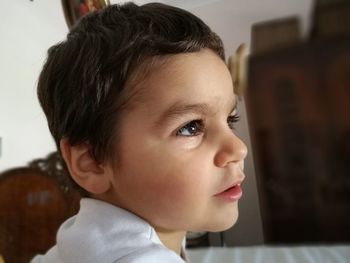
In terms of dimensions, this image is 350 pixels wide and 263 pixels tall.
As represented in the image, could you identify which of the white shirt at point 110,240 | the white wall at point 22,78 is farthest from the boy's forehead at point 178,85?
the white wall at point 22,78

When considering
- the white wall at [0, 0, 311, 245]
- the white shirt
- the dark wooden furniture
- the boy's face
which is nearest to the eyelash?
the boy's face

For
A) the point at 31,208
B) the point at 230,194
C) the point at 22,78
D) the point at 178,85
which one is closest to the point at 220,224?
the point at 230,194

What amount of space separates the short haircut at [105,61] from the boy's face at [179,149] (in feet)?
0.06

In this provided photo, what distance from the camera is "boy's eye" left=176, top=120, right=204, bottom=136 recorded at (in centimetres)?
34

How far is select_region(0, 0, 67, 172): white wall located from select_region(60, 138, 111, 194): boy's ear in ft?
2.32

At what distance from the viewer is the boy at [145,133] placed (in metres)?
0.34

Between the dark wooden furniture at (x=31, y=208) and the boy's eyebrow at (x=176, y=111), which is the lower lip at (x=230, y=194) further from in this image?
the dark wooden furniture at (x=31, y=208)

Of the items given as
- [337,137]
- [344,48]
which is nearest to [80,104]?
[344,48]

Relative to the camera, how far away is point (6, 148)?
0.98 metres

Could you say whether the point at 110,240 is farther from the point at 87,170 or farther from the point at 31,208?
the point at 31,208

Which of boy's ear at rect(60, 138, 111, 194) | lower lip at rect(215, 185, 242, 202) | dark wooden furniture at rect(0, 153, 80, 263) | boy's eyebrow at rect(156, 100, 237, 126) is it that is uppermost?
boy's eyebrow at rect(156, 100, 237, 126)

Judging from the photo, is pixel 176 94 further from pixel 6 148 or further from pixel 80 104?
pixel 6 148

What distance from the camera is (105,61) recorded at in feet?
1.15

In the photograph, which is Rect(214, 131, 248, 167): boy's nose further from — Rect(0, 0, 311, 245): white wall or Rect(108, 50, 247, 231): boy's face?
Rect(0, 0, 311, 245): white wall
